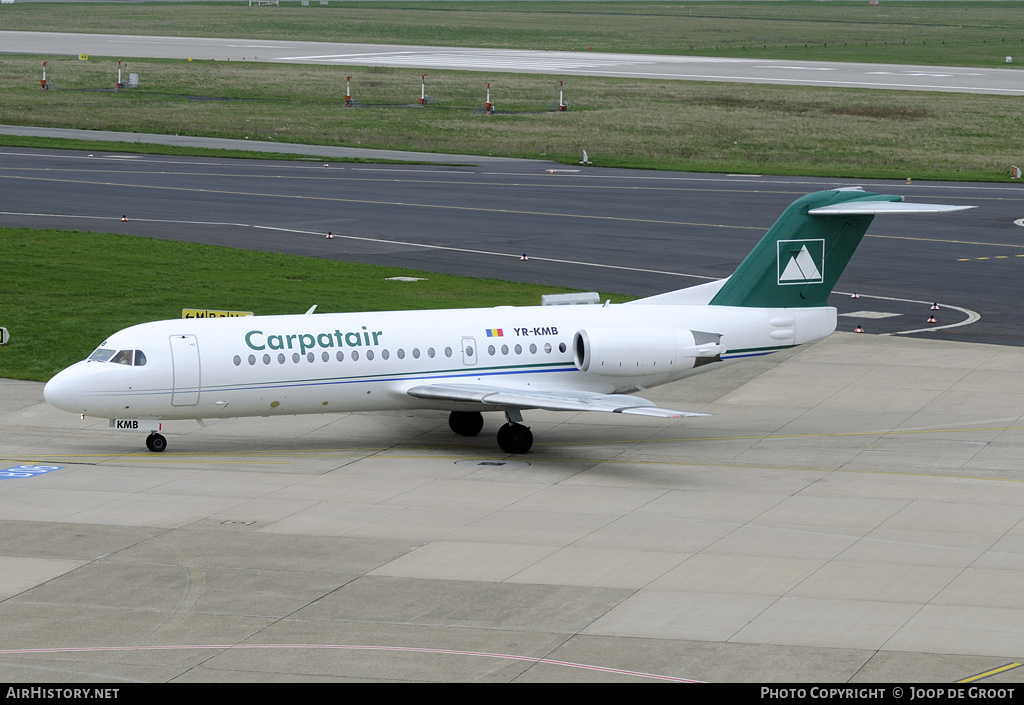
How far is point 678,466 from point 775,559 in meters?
6.94

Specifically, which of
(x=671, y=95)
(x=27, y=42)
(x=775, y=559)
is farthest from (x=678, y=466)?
(x=27, y=42)

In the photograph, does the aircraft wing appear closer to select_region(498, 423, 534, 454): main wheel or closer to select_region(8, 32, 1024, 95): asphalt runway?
select_region(498, 423, 534, 454): main wheel

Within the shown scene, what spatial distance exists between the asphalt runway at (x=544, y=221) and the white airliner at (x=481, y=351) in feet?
37.3

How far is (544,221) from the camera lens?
206 ft

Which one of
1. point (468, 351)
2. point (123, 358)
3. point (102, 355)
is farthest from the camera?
point (468, 351)

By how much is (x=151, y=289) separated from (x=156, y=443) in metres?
17.3

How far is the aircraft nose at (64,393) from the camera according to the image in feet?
99.8

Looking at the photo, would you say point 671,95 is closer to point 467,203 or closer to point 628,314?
point 467,203

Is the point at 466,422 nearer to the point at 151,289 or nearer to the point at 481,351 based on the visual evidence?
the point at 481,351

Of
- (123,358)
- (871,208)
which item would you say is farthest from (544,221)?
(123,358)

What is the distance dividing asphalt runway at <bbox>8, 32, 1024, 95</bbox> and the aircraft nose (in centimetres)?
9332

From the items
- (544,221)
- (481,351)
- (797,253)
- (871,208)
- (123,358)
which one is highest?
(871,208)

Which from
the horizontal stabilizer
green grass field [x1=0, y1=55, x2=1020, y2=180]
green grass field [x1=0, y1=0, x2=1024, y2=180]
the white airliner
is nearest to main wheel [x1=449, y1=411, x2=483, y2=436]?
the white airliner

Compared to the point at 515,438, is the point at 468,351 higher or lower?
higher
